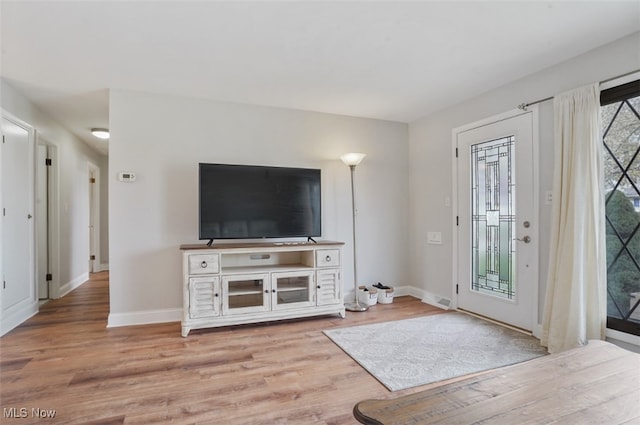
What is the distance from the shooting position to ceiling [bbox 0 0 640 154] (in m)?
2.10

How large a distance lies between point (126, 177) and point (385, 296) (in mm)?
3241

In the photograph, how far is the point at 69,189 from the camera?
504 centimetres

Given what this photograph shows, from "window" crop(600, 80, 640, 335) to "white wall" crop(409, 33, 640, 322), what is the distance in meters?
0.25

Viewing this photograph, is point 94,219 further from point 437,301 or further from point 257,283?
point 437,301

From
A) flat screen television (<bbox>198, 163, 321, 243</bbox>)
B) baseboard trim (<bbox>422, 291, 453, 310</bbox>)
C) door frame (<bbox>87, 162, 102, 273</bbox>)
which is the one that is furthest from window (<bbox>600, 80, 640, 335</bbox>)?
door frame (<bbox>87, 162, 102, 273</bbox>)

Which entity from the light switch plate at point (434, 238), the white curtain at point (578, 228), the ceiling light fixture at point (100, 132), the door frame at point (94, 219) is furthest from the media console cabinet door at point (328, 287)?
the door frame at point (94, 219)

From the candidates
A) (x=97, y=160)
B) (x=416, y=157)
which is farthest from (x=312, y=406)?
(x=97, y=160)

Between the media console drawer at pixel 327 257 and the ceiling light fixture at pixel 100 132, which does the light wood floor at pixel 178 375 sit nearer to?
the media console drawer at pixel 327 257

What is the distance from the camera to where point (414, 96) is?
365 cm

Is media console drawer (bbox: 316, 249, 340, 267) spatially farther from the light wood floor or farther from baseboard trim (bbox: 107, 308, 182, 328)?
baseboard trim (bbox: 107, 308, 182, 328)

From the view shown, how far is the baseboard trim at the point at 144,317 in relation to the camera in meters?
3.34

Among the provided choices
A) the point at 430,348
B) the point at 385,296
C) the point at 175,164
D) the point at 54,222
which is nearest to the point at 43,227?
the point at 54,222

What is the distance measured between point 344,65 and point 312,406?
2.59 metres

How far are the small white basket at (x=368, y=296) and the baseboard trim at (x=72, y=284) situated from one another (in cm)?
408
